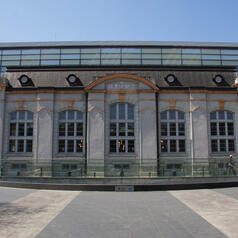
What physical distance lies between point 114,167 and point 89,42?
2193 centimetres

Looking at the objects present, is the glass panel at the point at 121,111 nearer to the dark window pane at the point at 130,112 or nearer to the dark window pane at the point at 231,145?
the dark window pane at the point at 130,112

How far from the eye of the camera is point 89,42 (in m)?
35.8

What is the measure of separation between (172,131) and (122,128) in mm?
5476

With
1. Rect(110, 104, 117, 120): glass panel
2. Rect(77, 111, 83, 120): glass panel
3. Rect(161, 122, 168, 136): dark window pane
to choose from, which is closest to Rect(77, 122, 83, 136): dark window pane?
Rect(77, 111, 83, 120): glass panel

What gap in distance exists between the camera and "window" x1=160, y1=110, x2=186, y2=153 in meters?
26.4

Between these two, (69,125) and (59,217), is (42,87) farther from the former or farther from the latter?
(59,217)

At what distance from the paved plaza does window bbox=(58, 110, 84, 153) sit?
11745mm

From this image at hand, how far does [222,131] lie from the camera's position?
88.7ft

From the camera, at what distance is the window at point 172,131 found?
86.6 feet

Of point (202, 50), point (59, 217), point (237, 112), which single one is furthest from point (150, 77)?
point (59, 217)

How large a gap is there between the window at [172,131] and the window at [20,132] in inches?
566

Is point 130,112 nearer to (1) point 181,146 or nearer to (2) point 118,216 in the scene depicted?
(1) point 181,146

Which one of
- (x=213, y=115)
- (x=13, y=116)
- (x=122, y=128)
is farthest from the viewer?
(x=13, y=116)

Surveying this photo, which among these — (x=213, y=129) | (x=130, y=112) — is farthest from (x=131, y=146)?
(x=213, y=129)
